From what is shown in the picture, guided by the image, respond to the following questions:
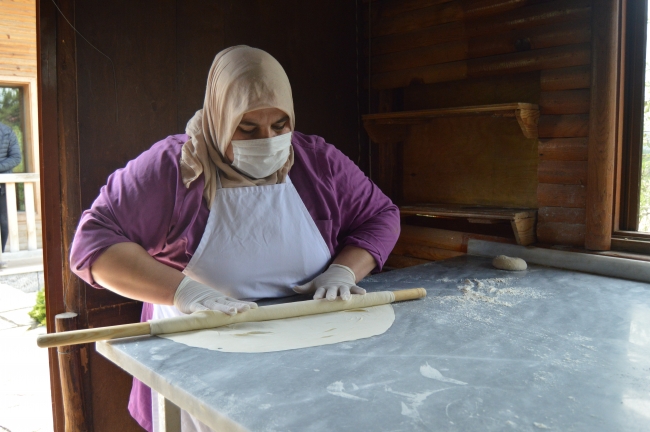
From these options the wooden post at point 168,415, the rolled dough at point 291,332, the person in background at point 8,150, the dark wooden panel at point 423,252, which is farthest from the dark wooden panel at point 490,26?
the person in background at point 8,150

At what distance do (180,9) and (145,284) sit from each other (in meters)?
1.47

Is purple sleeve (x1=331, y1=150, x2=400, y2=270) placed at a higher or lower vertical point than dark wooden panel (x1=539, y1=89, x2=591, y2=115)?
lower

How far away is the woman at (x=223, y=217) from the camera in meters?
1.53

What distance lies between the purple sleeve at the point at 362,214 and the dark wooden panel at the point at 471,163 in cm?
98

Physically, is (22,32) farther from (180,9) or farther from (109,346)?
(109,346)

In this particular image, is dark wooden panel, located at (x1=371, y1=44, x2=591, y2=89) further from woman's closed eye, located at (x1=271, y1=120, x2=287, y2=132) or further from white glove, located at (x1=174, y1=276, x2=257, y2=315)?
white glove, located at (x1=174, y1=276, x2=257, y2=315)

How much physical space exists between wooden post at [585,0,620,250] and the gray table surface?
719mm

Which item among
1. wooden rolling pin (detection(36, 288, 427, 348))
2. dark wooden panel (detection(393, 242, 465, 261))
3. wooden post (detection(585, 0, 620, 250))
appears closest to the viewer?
wooden rolling pin (detection(36, 288, 427, 348))

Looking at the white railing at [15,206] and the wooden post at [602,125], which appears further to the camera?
the white railing at [15,206]

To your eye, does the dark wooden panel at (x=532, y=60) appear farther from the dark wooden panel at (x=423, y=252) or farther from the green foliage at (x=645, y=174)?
the dark wooden panel at (x=423, y=252)

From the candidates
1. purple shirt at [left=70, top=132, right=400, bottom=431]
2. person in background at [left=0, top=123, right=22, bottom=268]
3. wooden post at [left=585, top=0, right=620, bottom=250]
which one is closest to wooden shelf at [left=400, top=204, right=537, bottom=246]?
wooden post at [left=585, top=0, right=620, bottom=250]

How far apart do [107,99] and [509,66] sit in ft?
6.20

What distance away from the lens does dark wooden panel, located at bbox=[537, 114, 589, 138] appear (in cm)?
231

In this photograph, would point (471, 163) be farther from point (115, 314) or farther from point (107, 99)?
point (115, 314)
